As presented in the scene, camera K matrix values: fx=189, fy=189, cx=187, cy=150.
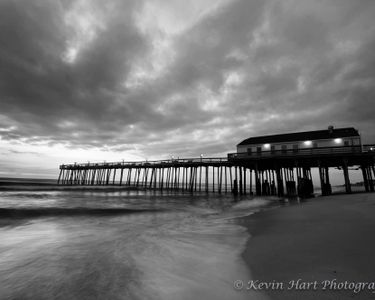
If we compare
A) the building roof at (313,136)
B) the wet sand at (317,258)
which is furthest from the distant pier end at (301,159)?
the wet sand at (317,258)

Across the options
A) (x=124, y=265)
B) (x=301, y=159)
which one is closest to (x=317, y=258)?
(x=124, y=265)

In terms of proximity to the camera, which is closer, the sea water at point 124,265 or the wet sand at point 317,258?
the wet sand at point 317,258

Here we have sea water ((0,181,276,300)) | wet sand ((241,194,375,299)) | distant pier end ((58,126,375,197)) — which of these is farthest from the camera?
distant pier end ((58,126,375,197))

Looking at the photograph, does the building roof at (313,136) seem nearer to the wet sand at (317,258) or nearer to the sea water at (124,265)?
the wet sand at (317,258)

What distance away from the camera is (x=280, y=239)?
4898 millimetres

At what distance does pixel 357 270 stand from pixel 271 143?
3056cm

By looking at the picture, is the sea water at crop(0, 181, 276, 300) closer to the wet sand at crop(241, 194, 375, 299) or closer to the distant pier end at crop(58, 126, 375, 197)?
the wet sand at crop(241, 194, 375, 299)

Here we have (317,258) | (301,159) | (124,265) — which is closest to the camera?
(317,258)

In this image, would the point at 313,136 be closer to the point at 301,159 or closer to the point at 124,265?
the point at 301,159

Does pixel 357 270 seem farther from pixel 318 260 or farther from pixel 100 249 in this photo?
pixel 100 249

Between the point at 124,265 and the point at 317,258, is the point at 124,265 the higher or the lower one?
the lower one

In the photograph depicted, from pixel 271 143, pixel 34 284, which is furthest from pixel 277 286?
pixel 271 143

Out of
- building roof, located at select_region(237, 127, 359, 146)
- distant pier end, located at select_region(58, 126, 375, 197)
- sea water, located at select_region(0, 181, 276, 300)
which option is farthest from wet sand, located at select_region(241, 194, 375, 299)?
building roof, located at select_region(237, 127, 359, 146)

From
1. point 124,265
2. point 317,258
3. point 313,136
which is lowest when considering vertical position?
point 124,265
